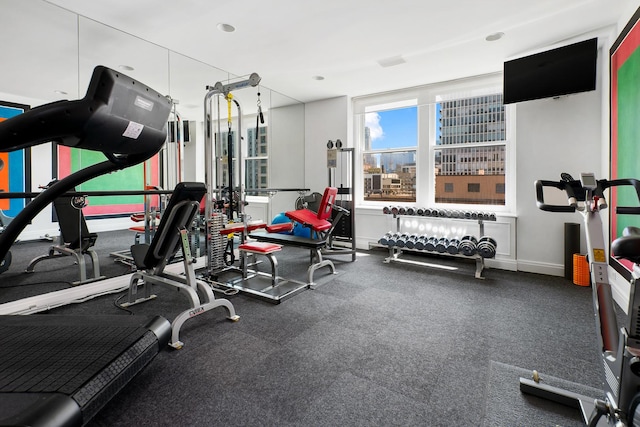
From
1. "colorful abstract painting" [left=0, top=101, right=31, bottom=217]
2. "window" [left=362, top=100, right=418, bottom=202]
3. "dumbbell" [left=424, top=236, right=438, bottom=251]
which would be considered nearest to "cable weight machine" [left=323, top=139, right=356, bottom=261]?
"window" [left=362, top=100, right=418, bottom=202]

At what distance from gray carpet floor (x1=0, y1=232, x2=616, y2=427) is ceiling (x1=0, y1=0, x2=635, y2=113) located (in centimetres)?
215

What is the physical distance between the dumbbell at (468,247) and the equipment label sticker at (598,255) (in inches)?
103

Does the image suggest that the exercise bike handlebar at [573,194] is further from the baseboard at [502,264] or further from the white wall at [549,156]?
the baseboard at [502,264]

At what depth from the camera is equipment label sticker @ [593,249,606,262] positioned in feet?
4.62

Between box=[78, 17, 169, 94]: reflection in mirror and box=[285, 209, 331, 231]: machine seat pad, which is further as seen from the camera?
box=[285, 209, 331, 231]: machine seat pad

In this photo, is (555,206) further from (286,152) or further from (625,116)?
(286,152)

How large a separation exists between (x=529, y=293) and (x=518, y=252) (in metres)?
1.06

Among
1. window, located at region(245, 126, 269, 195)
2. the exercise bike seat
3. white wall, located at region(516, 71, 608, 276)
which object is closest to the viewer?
the exercise bike seat

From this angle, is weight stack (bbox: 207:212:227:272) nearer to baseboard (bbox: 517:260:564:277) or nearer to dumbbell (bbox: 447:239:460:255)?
dumbbell (bbox: 447:239:460:255)

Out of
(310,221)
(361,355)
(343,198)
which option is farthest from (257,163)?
(361,355)

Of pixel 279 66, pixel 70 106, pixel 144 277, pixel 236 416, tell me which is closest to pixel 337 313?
pixel 236 416

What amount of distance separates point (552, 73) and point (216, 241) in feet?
14.0

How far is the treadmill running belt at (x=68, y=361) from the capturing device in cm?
101

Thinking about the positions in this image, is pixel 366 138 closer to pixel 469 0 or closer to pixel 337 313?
pixel 469 0
